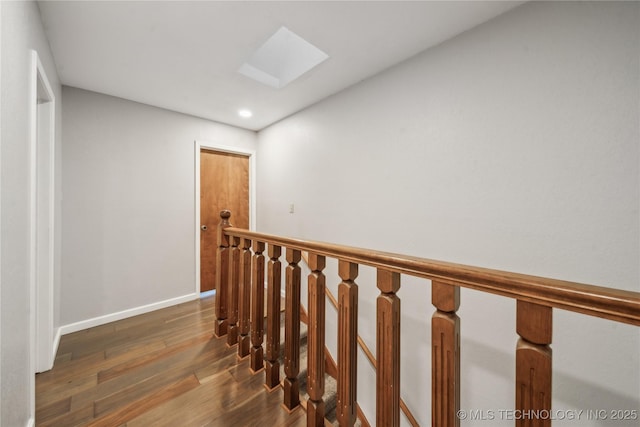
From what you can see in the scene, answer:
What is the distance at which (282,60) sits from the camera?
2211 millimetres

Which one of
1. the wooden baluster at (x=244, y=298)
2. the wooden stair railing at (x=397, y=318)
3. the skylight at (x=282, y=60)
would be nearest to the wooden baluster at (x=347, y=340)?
the wooden stair railing at (x=397, y=318)

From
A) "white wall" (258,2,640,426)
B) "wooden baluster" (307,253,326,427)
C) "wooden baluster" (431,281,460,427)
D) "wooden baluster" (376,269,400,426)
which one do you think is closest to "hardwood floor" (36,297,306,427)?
"wooden baluster" (307,253,326,427)

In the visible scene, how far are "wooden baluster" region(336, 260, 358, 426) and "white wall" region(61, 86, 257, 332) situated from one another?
2.56 metres

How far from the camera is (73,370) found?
1662 millimetres

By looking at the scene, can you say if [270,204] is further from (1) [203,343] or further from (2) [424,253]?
(2) [424,253]

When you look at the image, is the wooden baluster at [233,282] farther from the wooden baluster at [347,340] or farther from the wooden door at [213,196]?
the wooden door at [213,196]

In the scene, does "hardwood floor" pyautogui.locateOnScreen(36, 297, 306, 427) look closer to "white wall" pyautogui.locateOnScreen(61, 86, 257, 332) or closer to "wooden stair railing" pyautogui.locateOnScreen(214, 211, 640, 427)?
"wooden stair railing" pyautogui.locateOnScreen(214, 211, 640, 427)

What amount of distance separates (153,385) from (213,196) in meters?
2.18

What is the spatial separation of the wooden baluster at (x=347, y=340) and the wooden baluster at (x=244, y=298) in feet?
2.74

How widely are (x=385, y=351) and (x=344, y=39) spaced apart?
186cm

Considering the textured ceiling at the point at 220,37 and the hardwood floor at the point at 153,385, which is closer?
the hardwood floor at the point at 153,385

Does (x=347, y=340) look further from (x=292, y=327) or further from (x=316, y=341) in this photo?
(x=292, y=327)

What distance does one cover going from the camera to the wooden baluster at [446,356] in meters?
0.62

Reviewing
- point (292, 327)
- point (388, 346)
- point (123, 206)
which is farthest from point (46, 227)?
point (388, 346)
